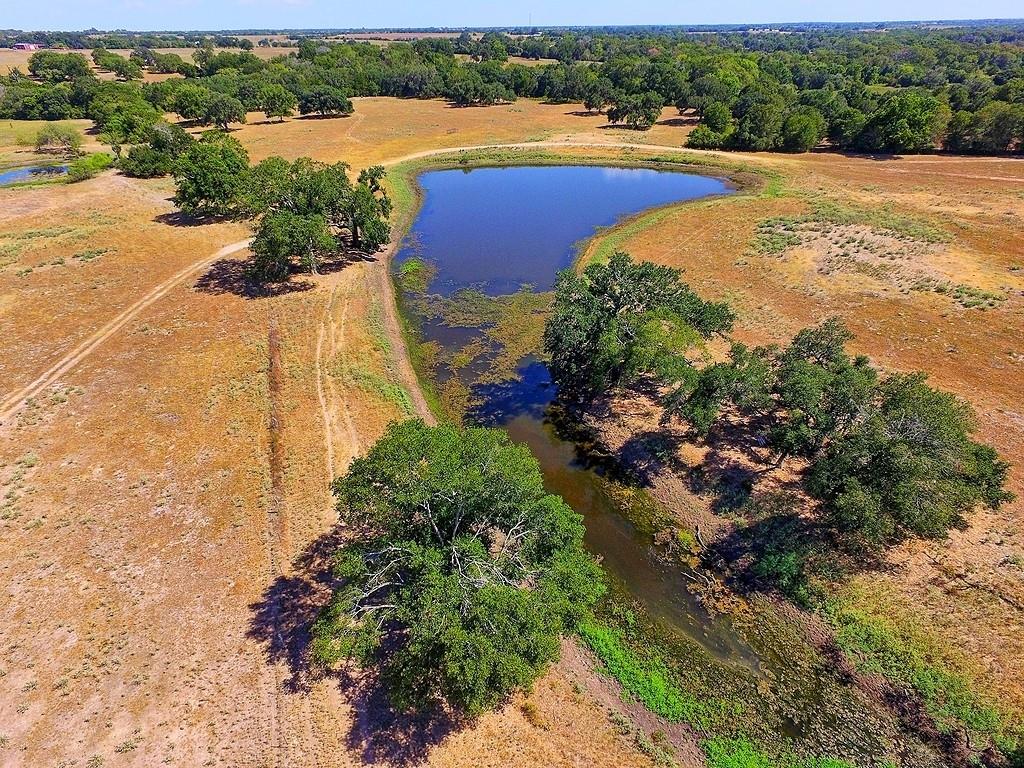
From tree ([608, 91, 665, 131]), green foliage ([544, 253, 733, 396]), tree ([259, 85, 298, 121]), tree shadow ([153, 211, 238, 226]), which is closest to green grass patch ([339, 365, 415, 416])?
green foliage ([544, 253, 733, 396])

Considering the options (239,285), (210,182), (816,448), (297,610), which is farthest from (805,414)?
(210,182)

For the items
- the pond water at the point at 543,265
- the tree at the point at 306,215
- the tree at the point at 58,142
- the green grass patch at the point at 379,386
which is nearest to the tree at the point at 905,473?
the pond water at the point at 543,265

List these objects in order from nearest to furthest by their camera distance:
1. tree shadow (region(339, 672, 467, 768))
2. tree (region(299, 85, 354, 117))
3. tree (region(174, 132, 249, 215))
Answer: tree shadow (region(339, 672, 467, 768)) → tree (region(174, 132, 249, 215)) → tree (region(299, 85, 354, 117))

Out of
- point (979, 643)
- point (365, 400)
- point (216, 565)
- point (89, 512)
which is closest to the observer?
point (979, 643)

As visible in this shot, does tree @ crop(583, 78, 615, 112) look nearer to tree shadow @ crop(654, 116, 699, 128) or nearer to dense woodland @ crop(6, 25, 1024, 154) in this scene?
dense woodland @ crop(6, 25, 1024, 154)

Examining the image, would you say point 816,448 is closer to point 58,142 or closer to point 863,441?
point 863,441

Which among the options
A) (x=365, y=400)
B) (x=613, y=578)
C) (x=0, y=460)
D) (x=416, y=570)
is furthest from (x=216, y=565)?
(x=613, y=578)

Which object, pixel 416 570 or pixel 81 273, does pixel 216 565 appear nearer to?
pixel 416 570
